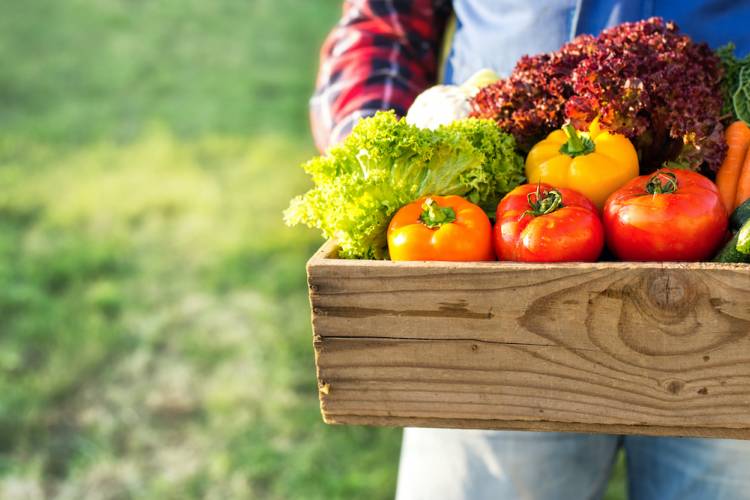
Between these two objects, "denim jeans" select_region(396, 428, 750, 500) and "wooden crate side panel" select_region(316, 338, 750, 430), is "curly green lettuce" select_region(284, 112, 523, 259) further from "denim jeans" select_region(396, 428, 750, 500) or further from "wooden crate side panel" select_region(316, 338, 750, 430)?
"denim jeans" select_region(396, 428, 750, 500)

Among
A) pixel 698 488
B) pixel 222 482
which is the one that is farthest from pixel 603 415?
pixel 222 482

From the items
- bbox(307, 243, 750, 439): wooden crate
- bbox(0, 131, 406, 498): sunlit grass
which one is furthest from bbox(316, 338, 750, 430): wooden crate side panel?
bbox(0, 131, 406, 498): sunlit grass

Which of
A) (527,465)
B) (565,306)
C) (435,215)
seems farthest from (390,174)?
(527,465)

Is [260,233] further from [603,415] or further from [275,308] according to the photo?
[603,415]

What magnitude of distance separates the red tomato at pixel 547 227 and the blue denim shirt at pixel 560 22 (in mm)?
530

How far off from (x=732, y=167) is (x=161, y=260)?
383 centimetres

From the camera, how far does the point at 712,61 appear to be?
5.53 ft

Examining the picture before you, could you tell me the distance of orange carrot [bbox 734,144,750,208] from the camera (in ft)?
5.00

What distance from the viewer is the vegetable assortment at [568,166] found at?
1.40m

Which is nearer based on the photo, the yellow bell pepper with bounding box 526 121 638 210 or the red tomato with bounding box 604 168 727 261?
the red tomato with bounding box 604 168 727 261

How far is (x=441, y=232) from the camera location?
1402mm

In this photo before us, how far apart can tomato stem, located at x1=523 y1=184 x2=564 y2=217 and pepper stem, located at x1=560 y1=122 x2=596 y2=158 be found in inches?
5.3

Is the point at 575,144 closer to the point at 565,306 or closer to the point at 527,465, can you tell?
the point at 565,306

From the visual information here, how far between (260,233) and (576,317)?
3.97m
